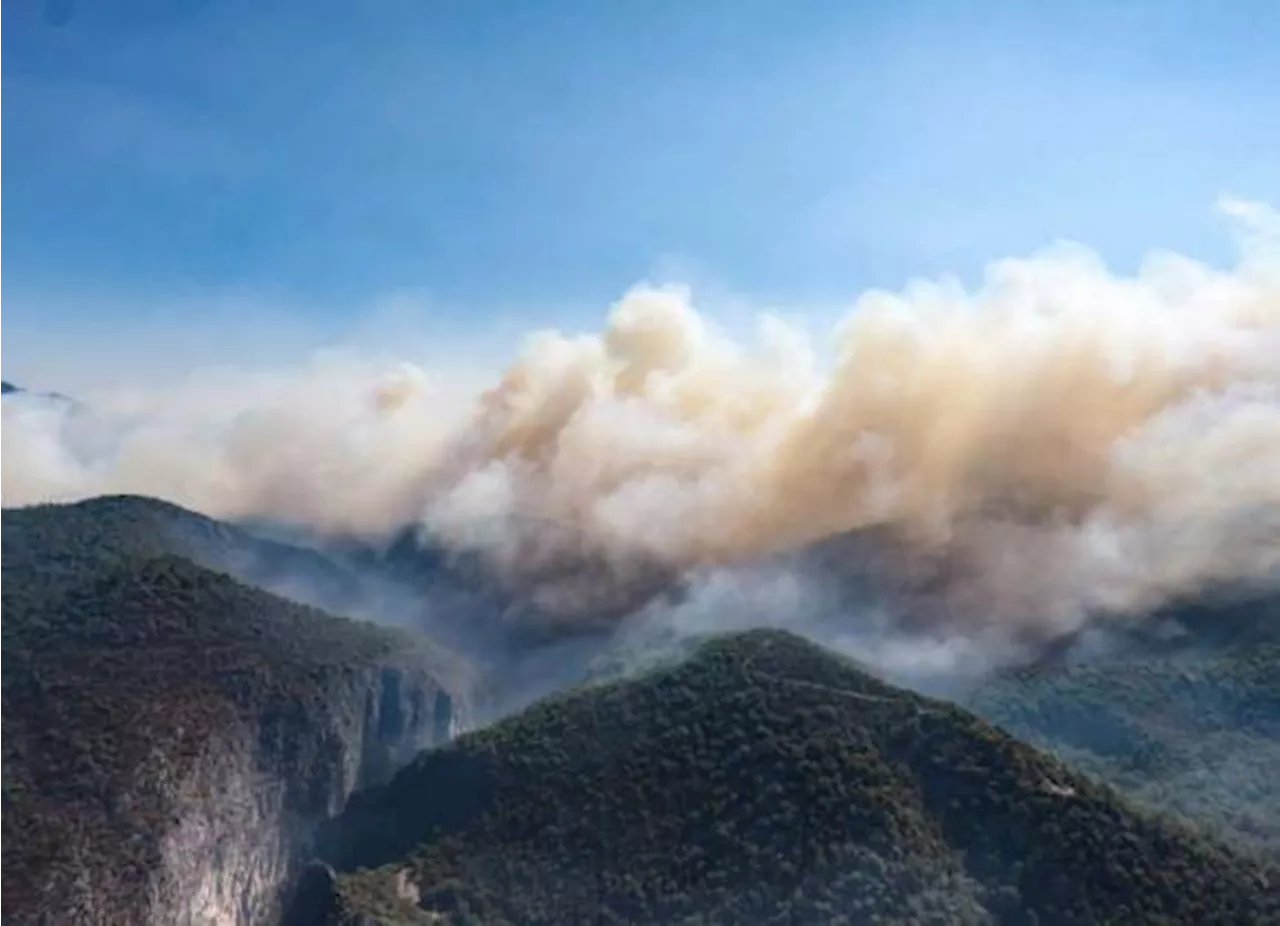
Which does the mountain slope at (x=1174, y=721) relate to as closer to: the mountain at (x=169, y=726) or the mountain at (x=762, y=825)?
the mountain at (x=762, y=825)

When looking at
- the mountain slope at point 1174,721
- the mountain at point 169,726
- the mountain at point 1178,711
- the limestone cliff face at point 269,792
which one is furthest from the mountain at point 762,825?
the mountain slope at point 1174,721

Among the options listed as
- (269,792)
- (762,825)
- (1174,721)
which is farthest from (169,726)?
(1174,721)

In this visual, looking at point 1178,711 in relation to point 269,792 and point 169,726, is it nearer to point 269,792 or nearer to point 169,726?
point 269,792

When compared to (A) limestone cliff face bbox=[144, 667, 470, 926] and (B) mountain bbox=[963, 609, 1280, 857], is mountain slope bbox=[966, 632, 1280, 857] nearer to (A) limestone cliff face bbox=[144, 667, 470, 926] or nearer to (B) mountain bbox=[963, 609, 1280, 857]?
(B) mountain bbox=[963, 609, 1280, 857]

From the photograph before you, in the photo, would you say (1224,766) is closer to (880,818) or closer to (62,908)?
(880,818)

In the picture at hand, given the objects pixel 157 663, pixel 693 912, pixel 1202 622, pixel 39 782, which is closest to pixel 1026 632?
pixel 1202 622
